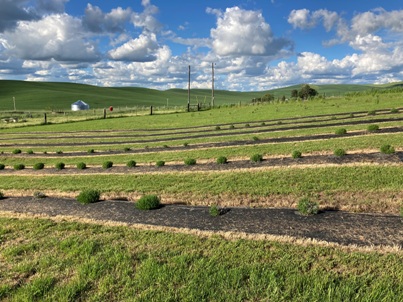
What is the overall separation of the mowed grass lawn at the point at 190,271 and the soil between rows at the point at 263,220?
0.56m

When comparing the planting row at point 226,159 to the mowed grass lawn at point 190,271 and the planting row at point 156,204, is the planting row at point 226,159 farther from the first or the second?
the mowed grass lawn at point 190,271

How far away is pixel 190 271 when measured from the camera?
19.3 feet

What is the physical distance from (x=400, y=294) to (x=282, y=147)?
14.4 meters

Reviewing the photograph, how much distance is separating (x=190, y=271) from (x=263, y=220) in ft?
9.25

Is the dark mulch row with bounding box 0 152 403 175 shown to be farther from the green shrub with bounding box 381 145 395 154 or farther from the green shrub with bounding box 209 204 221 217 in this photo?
the green shrub with bounding box 209 204 221 217

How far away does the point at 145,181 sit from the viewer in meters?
15.5

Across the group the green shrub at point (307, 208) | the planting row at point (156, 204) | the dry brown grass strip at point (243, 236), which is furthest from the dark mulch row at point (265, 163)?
the dry brown grass strip at point (243, 236)

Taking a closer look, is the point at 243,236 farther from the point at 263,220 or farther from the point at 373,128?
the point at 373,128

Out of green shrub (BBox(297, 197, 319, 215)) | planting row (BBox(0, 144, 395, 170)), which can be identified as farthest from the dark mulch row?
green shrub (BBox(297, 197, 319, 215))

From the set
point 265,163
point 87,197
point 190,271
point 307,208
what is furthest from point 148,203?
point 265,163

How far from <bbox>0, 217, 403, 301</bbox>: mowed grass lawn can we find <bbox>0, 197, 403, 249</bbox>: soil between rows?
562 millimetres

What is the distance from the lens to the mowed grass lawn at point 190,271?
17.1ft

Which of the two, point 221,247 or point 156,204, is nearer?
point 221,247

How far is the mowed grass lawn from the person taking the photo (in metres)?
5.20
